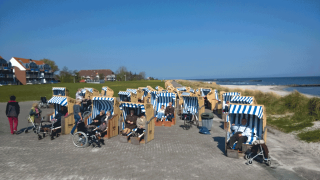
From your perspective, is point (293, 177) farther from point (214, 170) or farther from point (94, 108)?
point (94, 108)

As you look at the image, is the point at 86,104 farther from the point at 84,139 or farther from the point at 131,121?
the point at 84,139

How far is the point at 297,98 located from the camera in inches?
768

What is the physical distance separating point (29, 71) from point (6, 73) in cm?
1058

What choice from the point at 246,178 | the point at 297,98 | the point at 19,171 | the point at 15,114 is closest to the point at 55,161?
the point at 19,171

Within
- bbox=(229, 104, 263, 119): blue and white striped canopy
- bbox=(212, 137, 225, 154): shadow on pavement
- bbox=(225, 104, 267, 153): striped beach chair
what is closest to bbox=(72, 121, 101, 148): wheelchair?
bbox=(212, 137, 225, 154): shadow on pavement

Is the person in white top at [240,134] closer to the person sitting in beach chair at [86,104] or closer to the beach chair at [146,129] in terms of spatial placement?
the beach chair at [146,129]

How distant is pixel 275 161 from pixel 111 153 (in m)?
6.21

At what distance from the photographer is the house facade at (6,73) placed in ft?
253

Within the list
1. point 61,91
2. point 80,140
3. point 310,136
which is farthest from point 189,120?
point 61,91

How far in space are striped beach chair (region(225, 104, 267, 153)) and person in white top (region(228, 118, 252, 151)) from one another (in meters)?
0.22

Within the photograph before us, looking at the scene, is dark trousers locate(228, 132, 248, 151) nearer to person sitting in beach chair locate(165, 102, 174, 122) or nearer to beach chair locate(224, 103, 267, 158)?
beach chair locate(224, 103, 267, 158)

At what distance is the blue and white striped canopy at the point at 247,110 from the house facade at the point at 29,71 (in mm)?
96436

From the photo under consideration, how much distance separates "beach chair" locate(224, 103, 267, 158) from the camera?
27.6 feet

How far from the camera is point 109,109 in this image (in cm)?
1210
